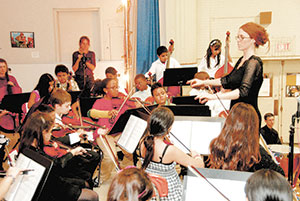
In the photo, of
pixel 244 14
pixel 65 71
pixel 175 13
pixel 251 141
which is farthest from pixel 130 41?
pixel 251 141

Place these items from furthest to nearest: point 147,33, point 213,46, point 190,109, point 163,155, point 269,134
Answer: point 147,33 → point 213,46 → point 269,134 → point 190,109 → point 163,155

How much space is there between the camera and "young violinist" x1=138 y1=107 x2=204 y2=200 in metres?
1.94

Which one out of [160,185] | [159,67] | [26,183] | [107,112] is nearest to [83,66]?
[159,67]

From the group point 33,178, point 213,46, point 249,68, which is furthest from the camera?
point 213,46

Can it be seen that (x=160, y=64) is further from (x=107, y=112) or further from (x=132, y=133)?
(x=132, y=133)

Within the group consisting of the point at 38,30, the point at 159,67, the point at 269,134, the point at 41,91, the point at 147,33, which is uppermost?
the point at 38,30

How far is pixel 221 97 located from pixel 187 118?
0.28 metres

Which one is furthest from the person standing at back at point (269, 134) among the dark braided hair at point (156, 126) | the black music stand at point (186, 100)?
the dark braided hair at point (156, 126)

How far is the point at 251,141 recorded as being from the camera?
1.82 meters

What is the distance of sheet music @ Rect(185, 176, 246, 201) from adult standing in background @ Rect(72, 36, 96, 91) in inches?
148

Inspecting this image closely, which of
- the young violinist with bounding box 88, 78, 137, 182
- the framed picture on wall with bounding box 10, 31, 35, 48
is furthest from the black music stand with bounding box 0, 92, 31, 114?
the framed picture on wall with bounding box 10, 31, 35, 48

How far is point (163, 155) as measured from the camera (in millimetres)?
1948

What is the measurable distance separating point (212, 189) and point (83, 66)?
3.93 meters

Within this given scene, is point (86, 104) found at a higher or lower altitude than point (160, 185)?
higher
